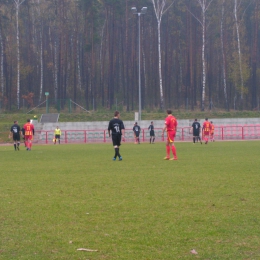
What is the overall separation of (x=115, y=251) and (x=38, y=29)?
71485mm

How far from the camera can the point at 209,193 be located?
9.45 metres

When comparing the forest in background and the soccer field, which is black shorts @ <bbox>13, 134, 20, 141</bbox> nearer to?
the soccer field

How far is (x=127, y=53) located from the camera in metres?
64.0

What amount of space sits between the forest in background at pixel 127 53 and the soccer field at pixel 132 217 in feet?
156

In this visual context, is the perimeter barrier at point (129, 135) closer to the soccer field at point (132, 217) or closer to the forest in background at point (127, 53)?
the forest in background at point (127, 53)

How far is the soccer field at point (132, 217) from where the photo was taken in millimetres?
5661

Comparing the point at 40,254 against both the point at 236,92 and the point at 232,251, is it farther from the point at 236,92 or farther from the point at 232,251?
the point at 236,92

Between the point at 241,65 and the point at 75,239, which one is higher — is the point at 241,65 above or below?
above

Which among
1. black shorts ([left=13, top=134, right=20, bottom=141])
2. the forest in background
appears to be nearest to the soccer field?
black shorts ([left=13, top=134, right=20, bottom=141])

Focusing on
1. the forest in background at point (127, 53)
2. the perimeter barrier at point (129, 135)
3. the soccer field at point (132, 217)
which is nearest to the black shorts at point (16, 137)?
the perimeter barrier at point (129, 135)

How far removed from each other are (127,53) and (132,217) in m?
57.9

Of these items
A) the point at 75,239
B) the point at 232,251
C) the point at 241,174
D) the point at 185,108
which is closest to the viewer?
the point at 232,251

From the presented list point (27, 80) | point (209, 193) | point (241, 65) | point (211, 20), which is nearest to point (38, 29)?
point (27, 80)

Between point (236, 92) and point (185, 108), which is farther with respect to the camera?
point (236, 92)
